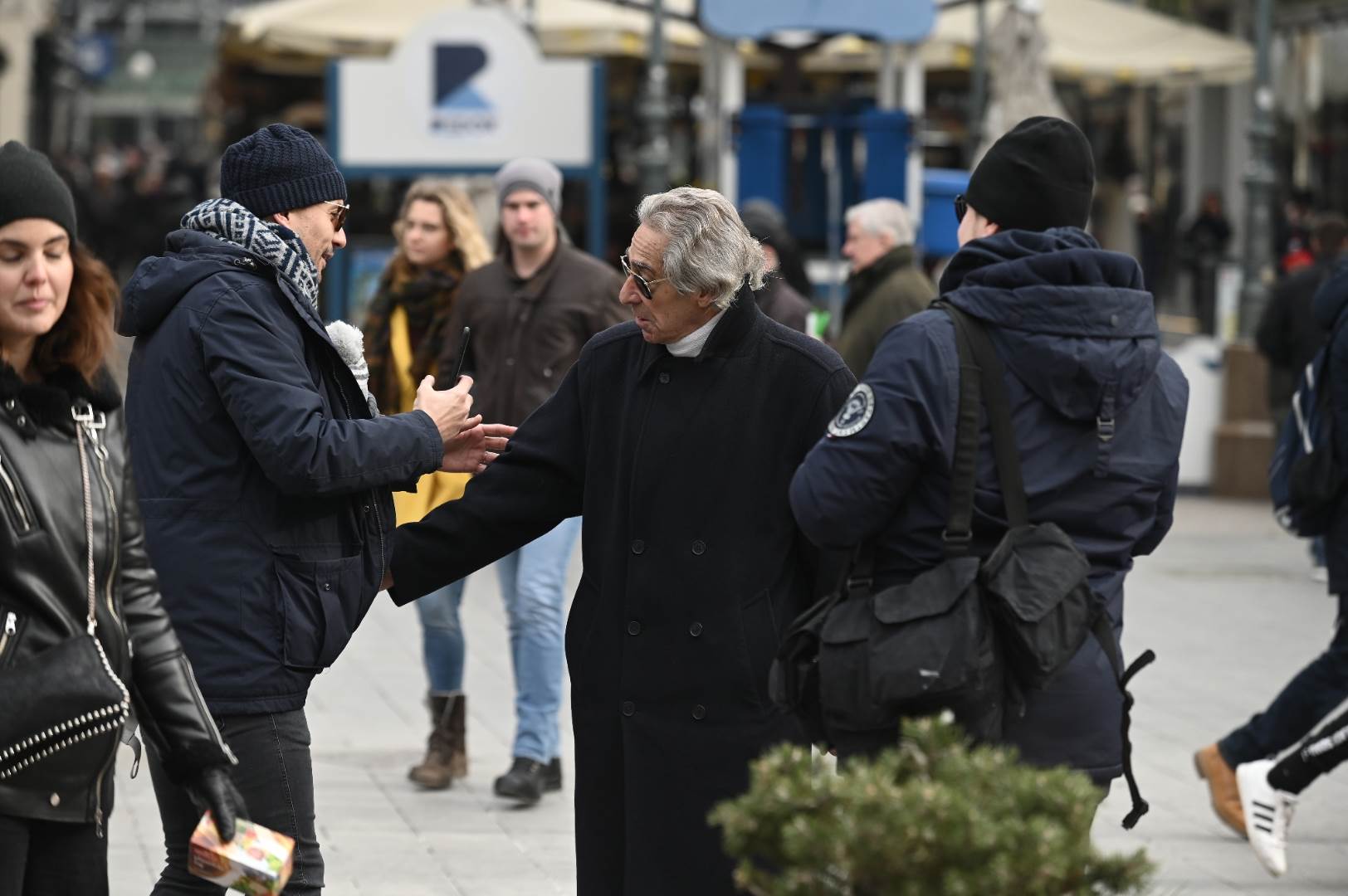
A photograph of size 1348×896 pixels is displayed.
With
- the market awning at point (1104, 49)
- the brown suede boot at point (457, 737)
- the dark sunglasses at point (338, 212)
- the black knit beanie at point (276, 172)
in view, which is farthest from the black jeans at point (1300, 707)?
the market awning at point (1104, 49)

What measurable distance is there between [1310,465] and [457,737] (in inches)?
109

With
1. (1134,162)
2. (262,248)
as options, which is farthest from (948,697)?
(1134,162)

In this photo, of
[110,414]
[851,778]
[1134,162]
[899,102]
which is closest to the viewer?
[851,778]

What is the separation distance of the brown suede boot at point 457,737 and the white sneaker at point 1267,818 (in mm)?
2415

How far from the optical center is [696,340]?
4.15m

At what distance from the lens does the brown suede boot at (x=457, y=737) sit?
6992 mm

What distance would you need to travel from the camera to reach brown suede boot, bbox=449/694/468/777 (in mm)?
6992

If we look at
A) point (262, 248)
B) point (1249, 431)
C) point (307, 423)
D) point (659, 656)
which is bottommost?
point (1249, 431)

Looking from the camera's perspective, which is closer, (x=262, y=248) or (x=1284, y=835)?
(x=262, y=248)

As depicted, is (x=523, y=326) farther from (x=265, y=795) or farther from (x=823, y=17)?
(x=823, y=17)

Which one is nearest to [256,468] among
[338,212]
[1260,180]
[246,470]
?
[246,470]

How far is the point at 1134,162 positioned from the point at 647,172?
21.5 meters

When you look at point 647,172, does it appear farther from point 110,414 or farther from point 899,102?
point 110,414

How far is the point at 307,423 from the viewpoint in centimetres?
394
